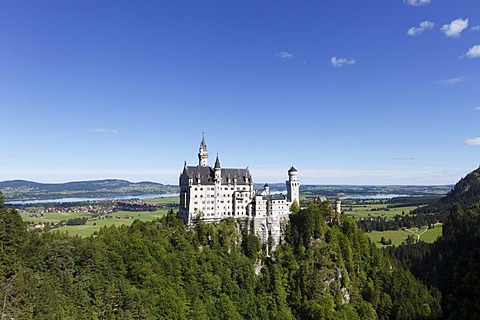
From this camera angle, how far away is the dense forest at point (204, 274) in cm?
5656

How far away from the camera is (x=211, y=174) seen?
10825 cm

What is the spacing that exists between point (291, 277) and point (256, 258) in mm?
10733

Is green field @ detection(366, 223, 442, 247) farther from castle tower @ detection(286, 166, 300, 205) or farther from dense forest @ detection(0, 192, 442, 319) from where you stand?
castle tower @ detection(286, 166, 300, 205)

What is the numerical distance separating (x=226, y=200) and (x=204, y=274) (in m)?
26.8

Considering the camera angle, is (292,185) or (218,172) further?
(292,185)

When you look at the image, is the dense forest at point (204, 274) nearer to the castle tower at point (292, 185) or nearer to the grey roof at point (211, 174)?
the castle tower at point (292, 185)

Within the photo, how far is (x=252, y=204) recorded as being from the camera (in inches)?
4326

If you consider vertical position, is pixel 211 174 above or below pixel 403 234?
above

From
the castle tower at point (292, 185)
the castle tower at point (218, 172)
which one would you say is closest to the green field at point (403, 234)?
the castle tower at point (292, 185)

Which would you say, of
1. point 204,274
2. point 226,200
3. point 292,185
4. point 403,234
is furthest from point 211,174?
point 403,234

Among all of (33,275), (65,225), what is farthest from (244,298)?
(65,225)

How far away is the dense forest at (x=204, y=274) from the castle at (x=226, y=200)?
434cm

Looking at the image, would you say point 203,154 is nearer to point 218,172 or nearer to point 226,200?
point 218,172

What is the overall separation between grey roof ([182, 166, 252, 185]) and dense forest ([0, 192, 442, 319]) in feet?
41.3
